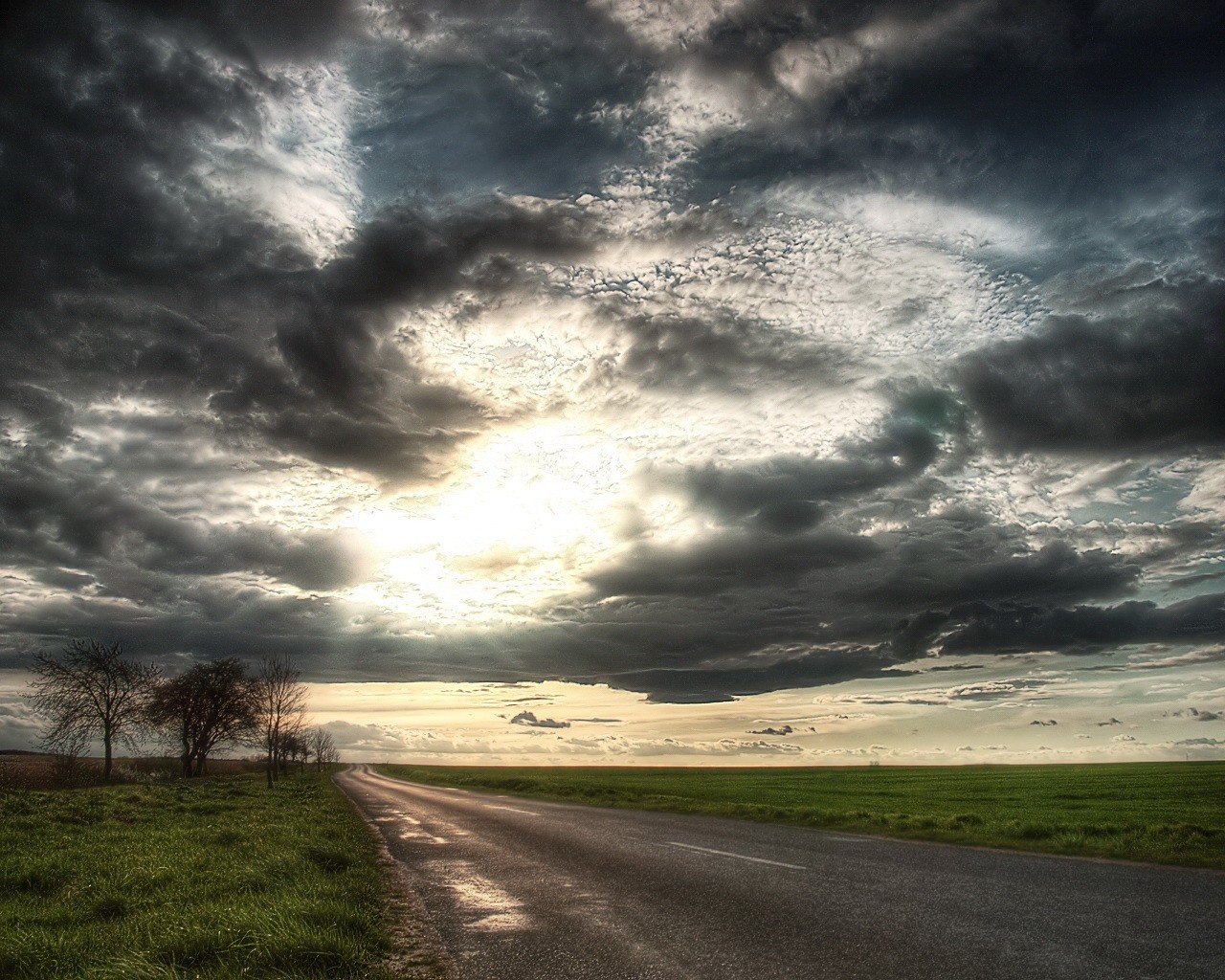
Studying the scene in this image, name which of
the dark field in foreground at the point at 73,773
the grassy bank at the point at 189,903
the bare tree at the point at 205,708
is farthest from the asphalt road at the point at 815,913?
the bare tree at the point at 205,708

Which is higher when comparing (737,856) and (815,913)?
(815,913)

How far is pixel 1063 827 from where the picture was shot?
16859 millimetres

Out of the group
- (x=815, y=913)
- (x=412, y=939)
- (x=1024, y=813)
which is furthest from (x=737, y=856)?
(x=1024, y=813)

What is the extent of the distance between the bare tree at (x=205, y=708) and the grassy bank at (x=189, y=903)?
49.6m

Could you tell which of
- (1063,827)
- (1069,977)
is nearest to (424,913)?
(1069,977)

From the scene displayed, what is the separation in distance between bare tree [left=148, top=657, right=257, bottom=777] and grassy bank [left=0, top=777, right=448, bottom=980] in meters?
49.6

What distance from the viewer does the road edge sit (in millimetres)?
6684

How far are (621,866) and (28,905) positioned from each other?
26.8 ft

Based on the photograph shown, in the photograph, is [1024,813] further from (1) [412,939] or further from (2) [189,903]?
(2) [189,903]

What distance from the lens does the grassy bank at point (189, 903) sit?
6555 millimetres

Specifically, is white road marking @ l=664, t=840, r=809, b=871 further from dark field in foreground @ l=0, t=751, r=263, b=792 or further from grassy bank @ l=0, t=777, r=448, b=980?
dark field in foreground @ l=0, t=751, r=263, b=792

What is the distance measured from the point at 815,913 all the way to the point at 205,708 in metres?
70.0

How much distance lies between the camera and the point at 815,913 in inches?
316

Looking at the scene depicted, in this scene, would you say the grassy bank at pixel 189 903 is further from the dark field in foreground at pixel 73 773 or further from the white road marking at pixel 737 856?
the dark field in foreground at pixel 73 773
